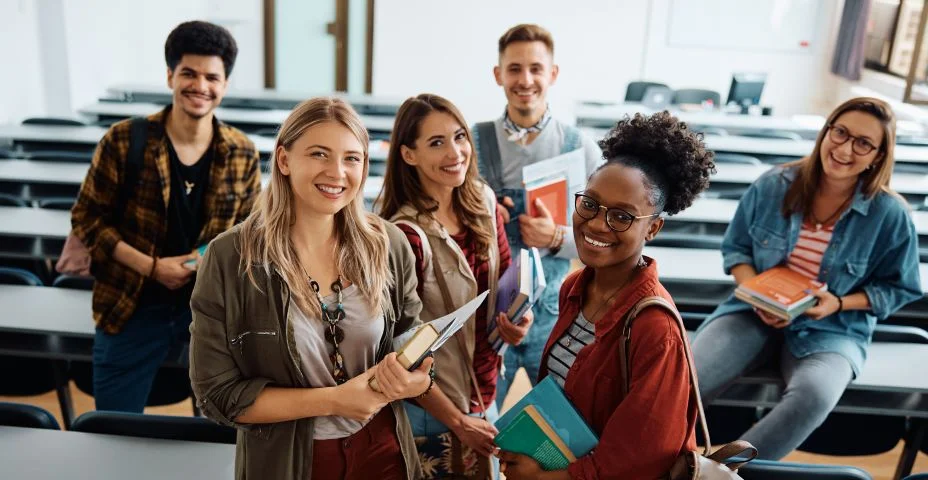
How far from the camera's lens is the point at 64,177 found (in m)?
3.95

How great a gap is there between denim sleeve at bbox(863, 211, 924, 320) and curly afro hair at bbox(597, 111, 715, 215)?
131cm

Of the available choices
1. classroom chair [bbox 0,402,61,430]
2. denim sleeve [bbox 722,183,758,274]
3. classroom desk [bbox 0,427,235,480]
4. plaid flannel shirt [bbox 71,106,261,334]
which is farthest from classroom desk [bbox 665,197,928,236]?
classroom chair [bbox 0,402,61,430]

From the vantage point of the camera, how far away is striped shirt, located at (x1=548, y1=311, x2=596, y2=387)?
1.47m

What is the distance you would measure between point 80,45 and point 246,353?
21.7 feet

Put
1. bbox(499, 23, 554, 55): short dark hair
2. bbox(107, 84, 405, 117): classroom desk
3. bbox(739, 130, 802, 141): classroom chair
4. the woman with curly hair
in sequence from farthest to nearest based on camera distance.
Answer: bbox(107, 84, 405, 117): classroom desk, bbox(739, 130, 802, 141): classroom chair, bbox(499, 23, 554, 55): short dark hair, the woman with curly hair

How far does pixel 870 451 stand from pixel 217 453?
7.08 ft

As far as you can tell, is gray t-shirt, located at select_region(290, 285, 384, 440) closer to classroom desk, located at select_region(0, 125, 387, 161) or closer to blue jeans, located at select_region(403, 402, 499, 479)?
blue jeans, located at select_region(403, 402, 499, 479)

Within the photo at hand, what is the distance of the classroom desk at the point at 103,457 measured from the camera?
174cm

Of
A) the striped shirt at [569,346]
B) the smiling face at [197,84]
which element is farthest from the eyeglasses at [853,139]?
the smiling face at [197,84]

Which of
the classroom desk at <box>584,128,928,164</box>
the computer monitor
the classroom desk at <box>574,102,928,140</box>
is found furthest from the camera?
the computer monitor

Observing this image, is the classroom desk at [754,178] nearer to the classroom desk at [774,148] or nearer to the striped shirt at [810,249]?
the classroom desk at [774,148]

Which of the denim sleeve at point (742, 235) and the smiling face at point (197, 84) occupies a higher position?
the smiling face at point (197, 84)

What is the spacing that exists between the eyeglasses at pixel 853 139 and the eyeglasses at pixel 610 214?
124cm

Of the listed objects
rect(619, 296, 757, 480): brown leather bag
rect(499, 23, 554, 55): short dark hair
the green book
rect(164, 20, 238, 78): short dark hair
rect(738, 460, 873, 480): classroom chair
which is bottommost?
rect(738, 460, 873, 480): classroom chair
